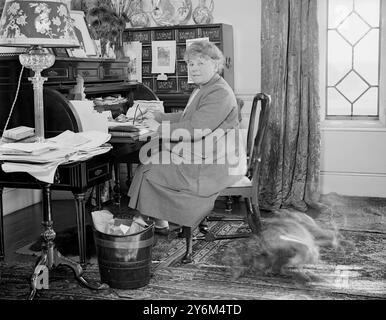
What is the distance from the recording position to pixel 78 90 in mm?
4266

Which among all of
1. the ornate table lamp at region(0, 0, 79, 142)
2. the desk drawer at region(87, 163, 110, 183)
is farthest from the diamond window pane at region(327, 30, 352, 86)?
the ornate table lamp at region(0, 0, 79, 142)

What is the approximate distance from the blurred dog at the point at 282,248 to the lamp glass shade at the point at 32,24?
1721 mm

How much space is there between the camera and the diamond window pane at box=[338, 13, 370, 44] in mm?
5523

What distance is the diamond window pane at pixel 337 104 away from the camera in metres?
5.68

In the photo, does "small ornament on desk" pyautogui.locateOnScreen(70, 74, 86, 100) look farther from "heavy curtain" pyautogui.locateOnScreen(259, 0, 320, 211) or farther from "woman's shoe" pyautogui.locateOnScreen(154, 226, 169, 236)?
"heavy curtain" pyautogui.locateOnScreen(259, 0, 320, 211)

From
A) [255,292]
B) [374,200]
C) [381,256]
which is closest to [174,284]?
[255,292]

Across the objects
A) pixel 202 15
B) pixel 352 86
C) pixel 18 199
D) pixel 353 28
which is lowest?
pixel 18 199

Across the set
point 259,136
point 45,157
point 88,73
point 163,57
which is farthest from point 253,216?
point 163,57

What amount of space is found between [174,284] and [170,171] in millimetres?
752

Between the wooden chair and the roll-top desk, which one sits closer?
the roll-top desk

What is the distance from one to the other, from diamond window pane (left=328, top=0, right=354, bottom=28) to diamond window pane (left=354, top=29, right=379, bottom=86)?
285 millimetres

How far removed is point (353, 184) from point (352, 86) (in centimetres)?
93

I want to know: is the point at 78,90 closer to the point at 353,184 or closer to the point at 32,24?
A: the point at 32,24

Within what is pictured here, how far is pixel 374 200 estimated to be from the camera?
545cm
